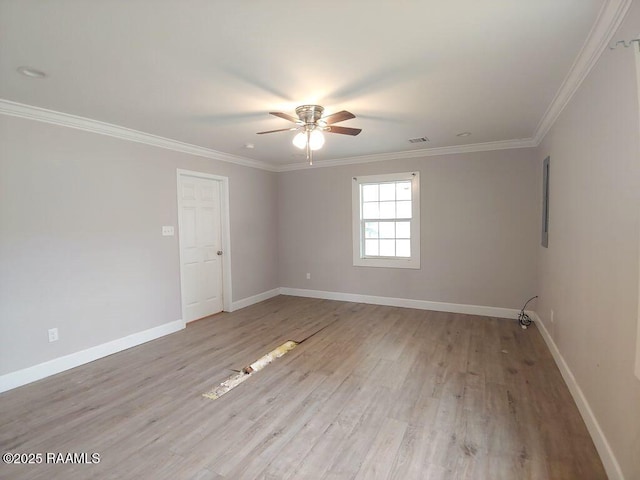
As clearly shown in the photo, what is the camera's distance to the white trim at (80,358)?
2814mm

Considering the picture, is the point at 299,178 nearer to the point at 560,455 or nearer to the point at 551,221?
the point at 551,221

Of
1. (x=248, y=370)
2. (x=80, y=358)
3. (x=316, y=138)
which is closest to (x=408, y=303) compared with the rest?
(x=248, y=370)

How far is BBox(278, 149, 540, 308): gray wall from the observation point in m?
4.42

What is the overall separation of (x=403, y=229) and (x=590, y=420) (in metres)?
3.40

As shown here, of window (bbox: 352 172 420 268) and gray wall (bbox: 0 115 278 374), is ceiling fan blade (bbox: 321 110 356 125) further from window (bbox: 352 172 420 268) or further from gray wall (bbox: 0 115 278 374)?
window (bbox: 352 172 420 268)

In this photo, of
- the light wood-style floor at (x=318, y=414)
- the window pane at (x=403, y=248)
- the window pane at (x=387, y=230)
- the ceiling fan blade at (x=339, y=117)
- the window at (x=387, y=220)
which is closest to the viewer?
the light wood-style floor at (x=318, y=414)

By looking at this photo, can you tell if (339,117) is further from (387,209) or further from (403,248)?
(403,248)

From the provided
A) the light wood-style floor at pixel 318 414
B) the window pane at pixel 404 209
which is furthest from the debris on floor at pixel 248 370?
the window pane at pixel 404 209

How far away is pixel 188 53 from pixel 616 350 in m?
3.04

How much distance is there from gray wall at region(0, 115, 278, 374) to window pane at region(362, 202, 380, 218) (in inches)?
106

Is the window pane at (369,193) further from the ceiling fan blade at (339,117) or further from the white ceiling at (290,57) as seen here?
the ceiling fan blade at (339,117)

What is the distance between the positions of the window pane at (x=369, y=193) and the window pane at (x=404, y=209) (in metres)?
0.44

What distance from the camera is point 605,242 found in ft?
6.10

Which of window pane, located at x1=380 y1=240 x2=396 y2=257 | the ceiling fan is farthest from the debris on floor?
window pane, located at x1=380 y1=240 x2=396 y2=257
